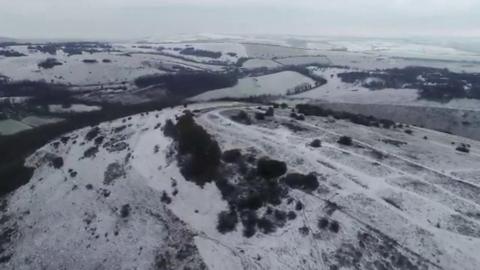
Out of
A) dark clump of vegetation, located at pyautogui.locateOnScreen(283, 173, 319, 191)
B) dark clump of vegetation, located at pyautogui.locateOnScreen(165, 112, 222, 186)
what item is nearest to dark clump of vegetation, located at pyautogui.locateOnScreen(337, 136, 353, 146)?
dark clump of vegetation, located at pyautogui.locateOnScreen(283, 173, 319, 191)

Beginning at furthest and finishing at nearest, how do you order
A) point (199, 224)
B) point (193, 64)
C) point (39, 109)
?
point (193, 64)
point (39, 109)
point (199, 224)

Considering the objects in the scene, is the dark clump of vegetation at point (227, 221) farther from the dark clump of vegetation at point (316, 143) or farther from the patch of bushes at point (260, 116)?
the patch of bushes at point (260, 116)

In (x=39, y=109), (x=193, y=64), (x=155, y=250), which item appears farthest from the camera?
(x=193, y=64)

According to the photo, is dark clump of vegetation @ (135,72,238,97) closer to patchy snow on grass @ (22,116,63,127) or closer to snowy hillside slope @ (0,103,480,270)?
patchy snow on grass @ (22,116,63,127)

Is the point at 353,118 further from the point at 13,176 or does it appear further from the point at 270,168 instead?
the point at 13,176

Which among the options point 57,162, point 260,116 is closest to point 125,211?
point 57,162

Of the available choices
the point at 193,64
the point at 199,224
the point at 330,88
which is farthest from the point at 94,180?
the point at 193,64

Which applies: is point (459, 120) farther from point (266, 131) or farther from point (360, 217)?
point (360, 217)

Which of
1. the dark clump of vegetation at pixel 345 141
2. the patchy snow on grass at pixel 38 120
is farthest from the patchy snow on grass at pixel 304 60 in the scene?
the dark clump of vegetation at pixel 345 141
